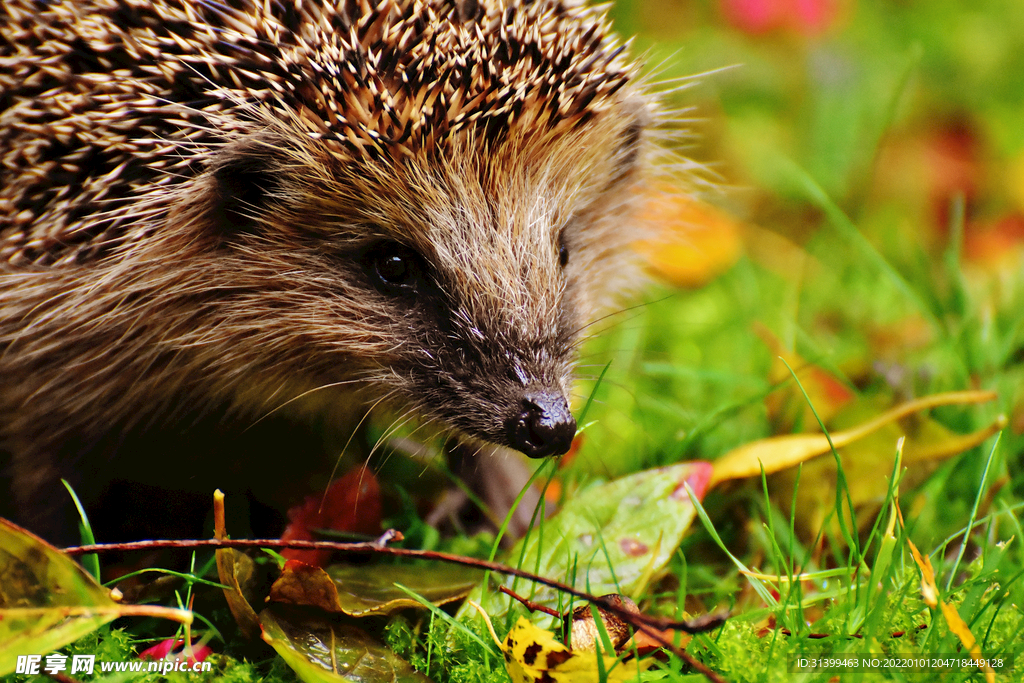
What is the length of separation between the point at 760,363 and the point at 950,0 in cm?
371

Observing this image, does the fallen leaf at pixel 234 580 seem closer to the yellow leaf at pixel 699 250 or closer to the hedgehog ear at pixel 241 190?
the hedgehog ear at pixel 241 190

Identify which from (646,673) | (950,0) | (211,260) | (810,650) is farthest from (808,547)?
(950,0)

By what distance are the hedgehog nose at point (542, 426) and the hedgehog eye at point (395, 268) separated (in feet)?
1.33

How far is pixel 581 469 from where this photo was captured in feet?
7.80

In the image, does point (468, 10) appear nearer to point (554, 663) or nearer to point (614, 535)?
point (614, 535)

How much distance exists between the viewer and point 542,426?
181cm

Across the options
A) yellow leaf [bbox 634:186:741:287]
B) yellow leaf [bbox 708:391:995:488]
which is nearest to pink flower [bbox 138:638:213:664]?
yellow leaf [bbox 708:391:995:488]

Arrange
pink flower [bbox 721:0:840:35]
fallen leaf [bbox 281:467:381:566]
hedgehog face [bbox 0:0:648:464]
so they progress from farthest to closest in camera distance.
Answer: pink flower [bbox 721:0:840:35] < fallen leaf [bbox 281:467:381:566] < hedgehog face [bbox 0:0:648:464]

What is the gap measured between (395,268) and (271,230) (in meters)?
0.30

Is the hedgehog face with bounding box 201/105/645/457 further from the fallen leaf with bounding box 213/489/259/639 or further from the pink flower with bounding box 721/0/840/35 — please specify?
the pink flower with bounding box 721/0/840/35

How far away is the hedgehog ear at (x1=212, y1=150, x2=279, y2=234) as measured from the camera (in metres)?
1.95

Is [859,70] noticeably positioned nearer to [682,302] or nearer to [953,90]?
[953,90]

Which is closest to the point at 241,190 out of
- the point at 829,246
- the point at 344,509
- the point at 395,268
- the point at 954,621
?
the point at 395,268

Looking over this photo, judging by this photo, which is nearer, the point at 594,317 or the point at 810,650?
the point at 810,650
